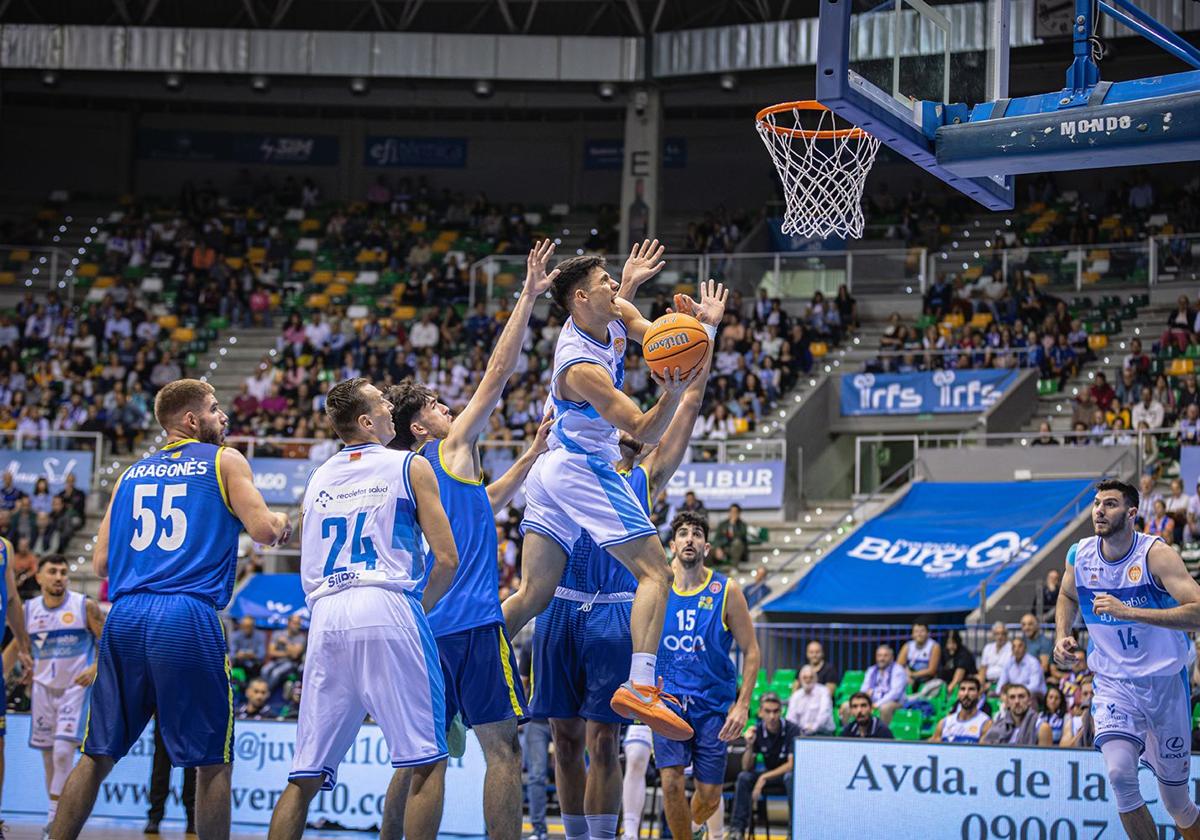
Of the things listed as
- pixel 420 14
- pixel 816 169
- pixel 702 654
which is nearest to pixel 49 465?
pixel 420 14

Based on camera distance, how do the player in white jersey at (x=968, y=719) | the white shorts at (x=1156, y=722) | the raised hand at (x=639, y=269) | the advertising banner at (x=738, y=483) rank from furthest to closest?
the advertising banner at (x=738, y=483) < the player in white jersey at (x=968, y=719) < the white shorts at (x=1156, y=722) < the raised hand at (x=639, y=269)

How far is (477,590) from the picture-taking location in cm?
773

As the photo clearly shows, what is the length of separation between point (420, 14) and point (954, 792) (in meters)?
26.8

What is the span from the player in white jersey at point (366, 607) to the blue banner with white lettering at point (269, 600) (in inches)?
585

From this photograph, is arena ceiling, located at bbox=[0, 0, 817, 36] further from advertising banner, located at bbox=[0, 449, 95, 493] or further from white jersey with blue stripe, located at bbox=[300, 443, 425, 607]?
white jersey with blue stripe, located at bbox=[300, 443, 425, 607]

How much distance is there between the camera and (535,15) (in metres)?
33.7

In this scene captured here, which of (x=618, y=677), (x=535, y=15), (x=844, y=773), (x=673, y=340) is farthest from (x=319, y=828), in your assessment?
(x=535, y=15)

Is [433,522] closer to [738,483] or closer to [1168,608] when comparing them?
[1168,608]

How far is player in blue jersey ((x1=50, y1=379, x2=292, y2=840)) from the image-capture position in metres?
7.05

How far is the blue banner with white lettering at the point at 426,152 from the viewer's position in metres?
38.9

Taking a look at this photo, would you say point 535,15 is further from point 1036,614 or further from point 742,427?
point 1036,614

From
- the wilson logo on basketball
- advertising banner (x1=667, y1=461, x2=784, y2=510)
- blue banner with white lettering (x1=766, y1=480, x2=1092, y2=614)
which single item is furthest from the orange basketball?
advertising banner (x1=667, y1=461, x2=784, y2=510)

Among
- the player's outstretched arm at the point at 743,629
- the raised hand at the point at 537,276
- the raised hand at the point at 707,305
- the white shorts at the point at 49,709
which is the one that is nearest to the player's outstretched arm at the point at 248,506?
the raised hand at the point at 537,276

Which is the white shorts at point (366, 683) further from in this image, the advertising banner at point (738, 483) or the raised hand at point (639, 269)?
the advertising banner at point (738, 483)
